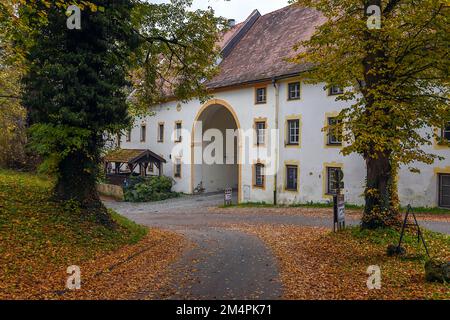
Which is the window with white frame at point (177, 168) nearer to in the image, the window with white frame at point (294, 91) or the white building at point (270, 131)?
the white building at point (270, 131)

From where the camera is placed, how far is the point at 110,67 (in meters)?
12.6

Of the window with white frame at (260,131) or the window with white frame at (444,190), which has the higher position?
the window with white frame at (260,131)

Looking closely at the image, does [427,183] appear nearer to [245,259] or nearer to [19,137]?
[245,259]

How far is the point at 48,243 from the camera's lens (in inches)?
388

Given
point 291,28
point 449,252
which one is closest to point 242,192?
point 291,28

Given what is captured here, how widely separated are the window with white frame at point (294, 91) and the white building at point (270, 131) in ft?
0.21

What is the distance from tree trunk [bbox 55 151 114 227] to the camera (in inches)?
488

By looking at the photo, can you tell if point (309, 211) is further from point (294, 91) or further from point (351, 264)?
point (351, 264)

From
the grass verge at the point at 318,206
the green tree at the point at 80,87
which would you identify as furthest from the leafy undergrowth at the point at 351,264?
the grass verge at the point at 318,206

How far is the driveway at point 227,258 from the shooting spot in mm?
7930

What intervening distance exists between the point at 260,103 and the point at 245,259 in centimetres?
1797

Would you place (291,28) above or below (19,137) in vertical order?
above

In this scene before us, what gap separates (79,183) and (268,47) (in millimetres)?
20462
